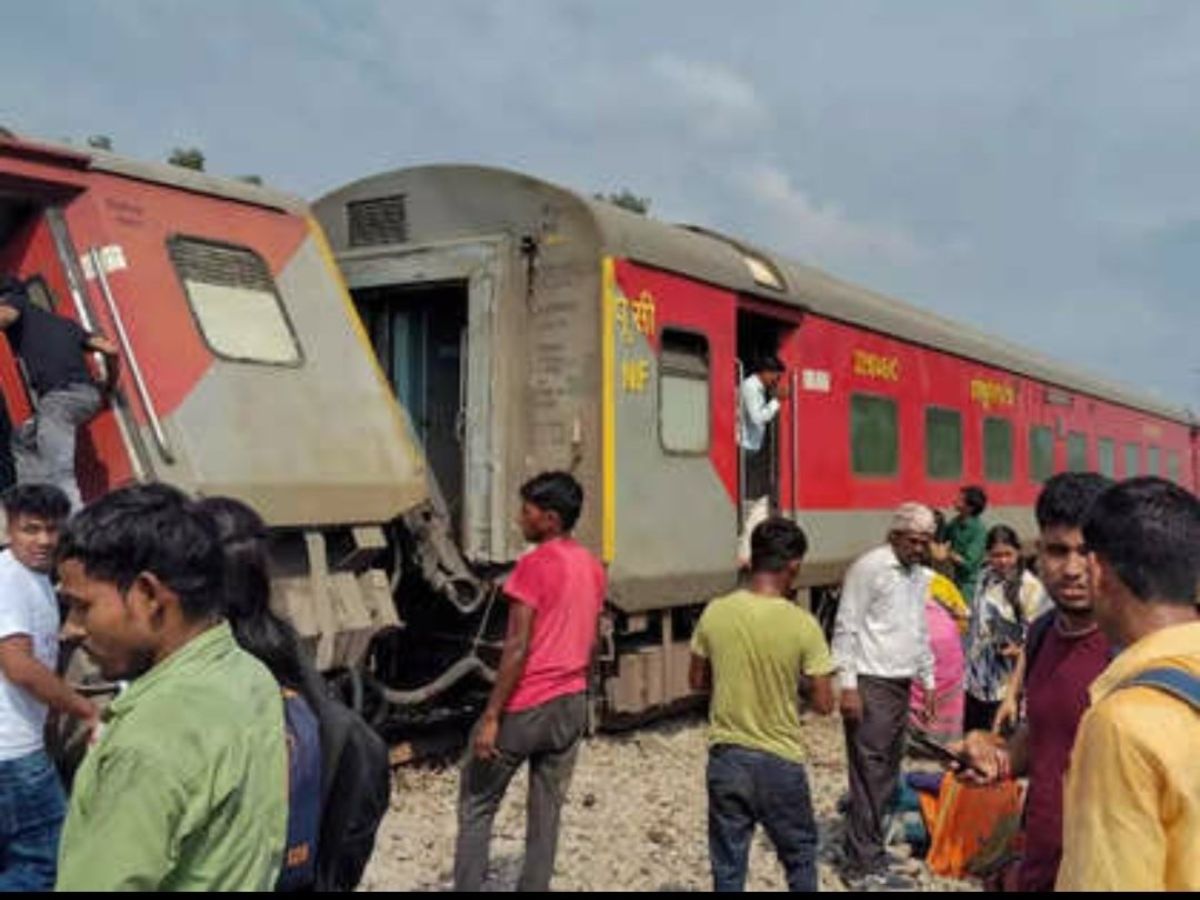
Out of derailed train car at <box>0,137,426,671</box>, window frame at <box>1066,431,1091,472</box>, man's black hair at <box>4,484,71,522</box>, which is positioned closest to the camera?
man's black hair at <box>4,484,71,522</box>

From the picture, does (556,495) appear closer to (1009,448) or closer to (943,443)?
(943,443)

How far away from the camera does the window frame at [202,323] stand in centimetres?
537

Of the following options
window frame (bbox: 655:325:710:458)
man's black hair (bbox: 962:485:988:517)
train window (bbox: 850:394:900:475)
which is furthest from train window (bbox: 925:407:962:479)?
window frame (bbox: 655:325:710:458)

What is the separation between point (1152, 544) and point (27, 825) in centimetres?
317

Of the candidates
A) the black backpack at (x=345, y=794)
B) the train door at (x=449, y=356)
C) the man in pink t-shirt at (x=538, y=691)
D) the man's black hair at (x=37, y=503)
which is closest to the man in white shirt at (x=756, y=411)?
the train door at (x=449, y=356)

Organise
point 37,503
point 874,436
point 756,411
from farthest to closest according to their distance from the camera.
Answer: point 874,436 < point 756,411 < point 37,503

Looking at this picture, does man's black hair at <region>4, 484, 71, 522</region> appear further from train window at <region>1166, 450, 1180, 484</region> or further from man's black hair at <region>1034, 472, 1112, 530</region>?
train window at <region>1166, 450, 1180, 484</region>

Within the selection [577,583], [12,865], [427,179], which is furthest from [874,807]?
[427,179]

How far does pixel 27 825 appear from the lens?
368 centimetres

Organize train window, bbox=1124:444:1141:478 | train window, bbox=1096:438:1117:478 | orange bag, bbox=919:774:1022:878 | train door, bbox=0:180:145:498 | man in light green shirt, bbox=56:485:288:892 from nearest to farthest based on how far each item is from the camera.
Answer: man in light green shirt, bbox=56:485:288:892
train door, bbox=0:180:145:498
orange bag, bbox=919:774:1022:878
train window, bbox=1096:438:1117:478
train window, bbox=1124:444:1141:478

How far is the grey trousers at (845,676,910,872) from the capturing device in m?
5.44

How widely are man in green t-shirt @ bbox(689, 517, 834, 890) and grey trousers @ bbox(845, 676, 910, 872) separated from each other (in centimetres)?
117

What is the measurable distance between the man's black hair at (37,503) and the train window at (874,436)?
7222mm

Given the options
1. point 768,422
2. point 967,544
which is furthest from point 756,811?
point 967,544
